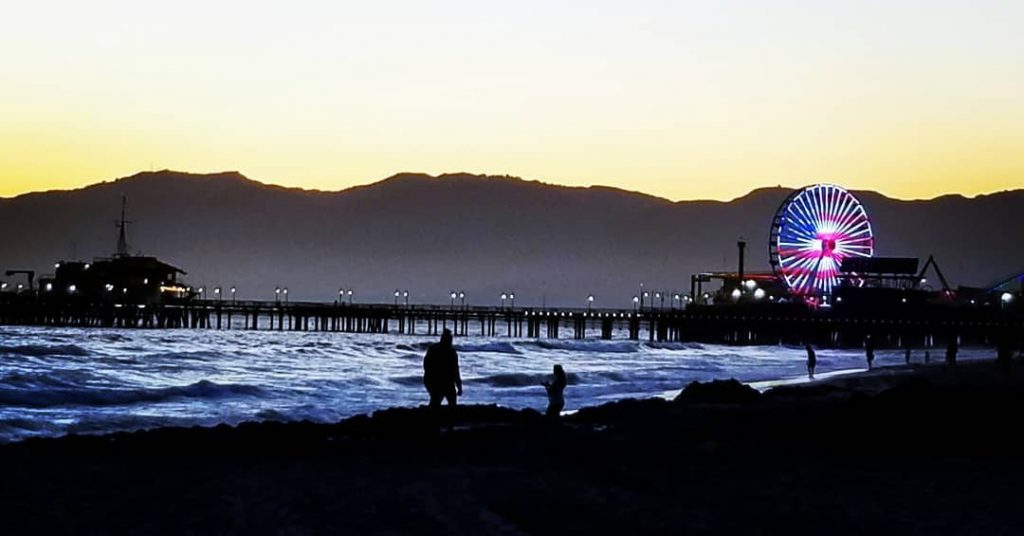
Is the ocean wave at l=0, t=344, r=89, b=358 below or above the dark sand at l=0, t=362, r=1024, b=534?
below

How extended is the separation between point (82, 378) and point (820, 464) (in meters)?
26.4

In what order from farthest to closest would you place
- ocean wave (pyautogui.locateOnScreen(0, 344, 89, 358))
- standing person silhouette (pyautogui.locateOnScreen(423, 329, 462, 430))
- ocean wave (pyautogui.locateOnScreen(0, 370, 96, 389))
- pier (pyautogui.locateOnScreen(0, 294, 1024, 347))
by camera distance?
pier (pyautogui.locateOnScreen(0, 294, 1024, 347)), ocean wave (pyautogui.locateOnScreen(0, 344, 89, 358)), ocean wave (pyautogui.locateOnScreen(0, 370, 96, 389)), standing person silhouette (pyautogui.locateOnScreen(423, 329, 462, 430))

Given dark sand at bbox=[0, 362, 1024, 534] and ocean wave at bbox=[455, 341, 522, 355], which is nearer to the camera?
dark sand at bbox=[0, 362, 1024, 534]

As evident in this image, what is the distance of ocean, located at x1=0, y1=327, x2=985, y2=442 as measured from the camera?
24562mm

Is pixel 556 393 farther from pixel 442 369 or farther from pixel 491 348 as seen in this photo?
pixel 491 348

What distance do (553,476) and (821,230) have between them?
75.5m

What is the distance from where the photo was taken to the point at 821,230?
84.2 metres

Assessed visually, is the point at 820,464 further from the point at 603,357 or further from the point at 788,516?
the point at 603,357

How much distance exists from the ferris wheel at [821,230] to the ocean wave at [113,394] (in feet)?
187

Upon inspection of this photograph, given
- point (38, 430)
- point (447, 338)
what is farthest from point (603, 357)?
point (447, 338)

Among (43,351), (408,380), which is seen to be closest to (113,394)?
(408,380)

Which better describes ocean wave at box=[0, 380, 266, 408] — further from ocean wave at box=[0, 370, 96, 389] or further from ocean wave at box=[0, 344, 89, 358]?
ocean wave at box=[0, 344, 89, 358]

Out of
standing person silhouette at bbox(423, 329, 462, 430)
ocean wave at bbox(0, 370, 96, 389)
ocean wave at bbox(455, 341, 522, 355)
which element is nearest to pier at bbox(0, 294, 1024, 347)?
ocean wave at bbox(455, 341, 522, 355)

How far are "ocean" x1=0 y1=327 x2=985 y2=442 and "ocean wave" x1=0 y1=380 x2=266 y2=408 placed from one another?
1.2 inches
